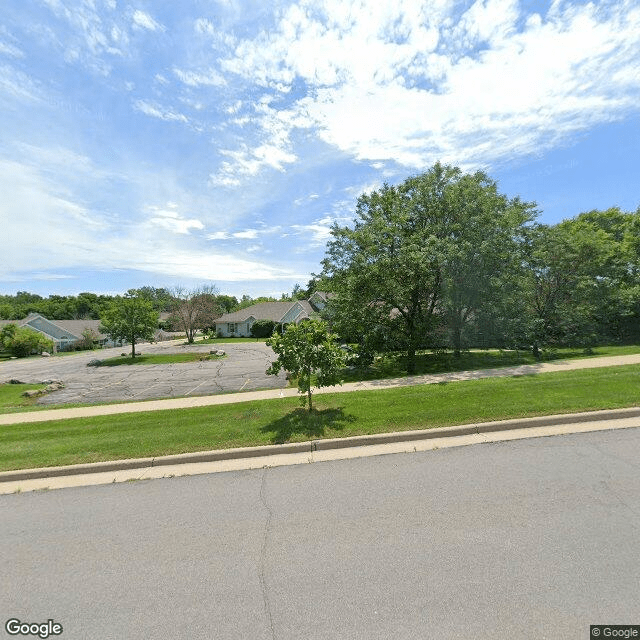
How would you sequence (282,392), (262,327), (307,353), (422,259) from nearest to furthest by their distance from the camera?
(307,353)
(282,392)
(422,259)
(262,327)

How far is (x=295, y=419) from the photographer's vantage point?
7.59 metres

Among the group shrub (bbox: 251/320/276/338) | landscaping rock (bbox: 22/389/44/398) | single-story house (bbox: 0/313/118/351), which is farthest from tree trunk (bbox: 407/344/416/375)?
single-story house (bbox: 0/313/118/351)

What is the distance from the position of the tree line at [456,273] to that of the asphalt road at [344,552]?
975 cm

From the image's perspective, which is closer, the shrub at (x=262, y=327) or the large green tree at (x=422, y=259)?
the large green tree at (x=422, y=259)

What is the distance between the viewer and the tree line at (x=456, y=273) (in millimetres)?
14094

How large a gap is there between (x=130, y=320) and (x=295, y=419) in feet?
94.6

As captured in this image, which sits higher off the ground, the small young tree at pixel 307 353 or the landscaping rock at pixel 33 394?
the small young tree at pixel 307 353

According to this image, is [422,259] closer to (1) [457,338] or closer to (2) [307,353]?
(1) [457,338]


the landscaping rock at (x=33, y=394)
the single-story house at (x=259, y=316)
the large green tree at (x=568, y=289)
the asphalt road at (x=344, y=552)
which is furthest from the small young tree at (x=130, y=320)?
the large green tree at (x=568, y=289)

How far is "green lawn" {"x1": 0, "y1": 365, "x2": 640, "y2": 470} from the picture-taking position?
6551mm

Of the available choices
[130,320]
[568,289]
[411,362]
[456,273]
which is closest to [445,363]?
[411,362]

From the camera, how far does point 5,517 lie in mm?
4551

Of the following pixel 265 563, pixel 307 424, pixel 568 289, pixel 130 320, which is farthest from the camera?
pixel 130 320

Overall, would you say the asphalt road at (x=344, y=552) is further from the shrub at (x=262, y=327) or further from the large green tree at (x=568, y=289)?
the shrub at (x=262, y=327)
